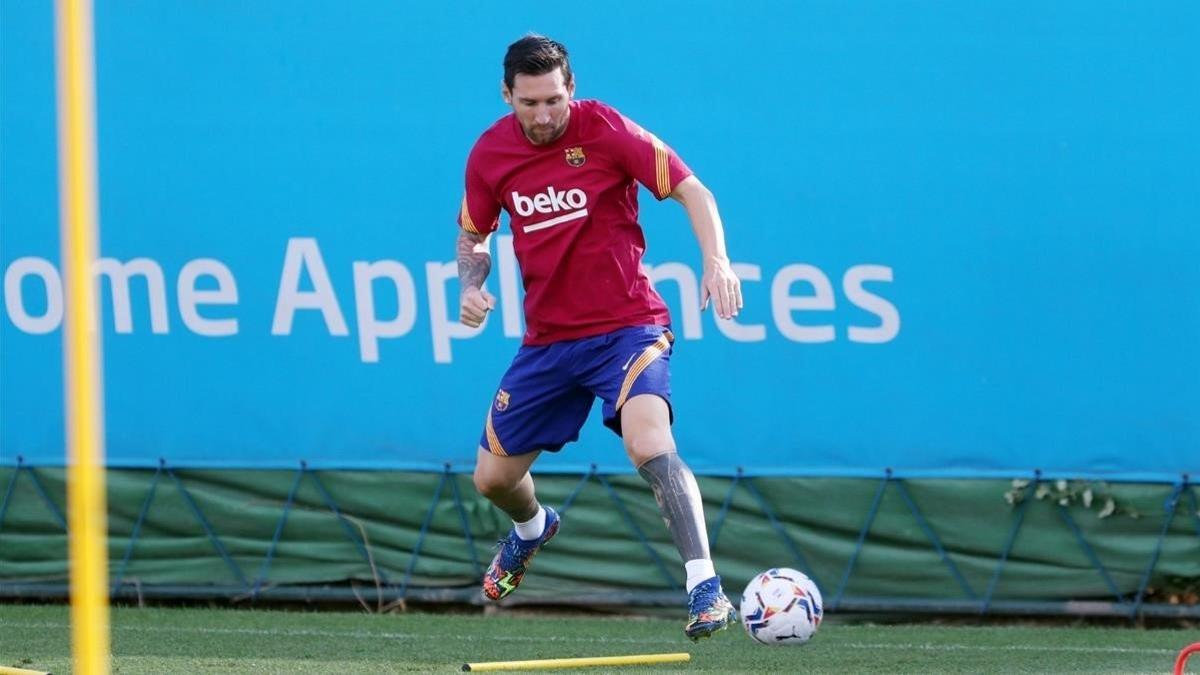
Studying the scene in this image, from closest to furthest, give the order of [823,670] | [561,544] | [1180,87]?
1. [823,670]
2. [1180,87]
3. [561,544]

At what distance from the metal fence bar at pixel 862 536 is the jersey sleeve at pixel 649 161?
8.84ft

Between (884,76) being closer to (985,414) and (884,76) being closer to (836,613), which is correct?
(985,414)

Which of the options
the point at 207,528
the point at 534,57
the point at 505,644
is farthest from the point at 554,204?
the point at 207,528

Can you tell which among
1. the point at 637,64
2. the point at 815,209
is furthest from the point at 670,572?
the point at 637,64

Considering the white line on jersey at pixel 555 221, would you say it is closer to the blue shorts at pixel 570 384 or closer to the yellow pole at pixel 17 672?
the blue shorts at pixel 570 384

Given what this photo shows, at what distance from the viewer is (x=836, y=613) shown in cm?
866

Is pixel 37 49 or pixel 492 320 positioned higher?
pixel 37 49

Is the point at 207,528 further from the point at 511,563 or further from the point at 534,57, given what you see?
the point at 534,57

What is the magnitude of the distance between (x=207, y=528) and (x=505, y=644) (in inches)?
77.9

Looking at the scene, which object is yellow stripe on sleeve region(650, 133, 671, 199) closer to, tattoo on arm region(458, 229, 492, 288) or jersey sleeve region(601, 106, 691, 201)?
jersey sleeve region(601, 106, 691, 201)

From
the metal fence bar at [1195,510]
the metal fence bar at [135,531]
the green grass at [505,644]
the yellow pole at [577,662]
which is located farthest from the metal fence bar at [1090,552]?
the metal fence bar at [135,531]

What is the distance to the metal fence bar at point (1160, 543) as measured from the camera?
8.21m

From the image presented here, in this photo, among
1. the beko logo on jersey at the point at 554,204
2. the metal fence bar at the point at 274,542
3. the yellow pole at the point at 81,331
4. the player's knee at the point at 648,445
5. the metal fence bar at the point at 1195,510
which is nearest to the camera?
the yellow pole at the point at 81,331

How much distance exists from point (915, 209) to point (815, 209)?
0.46 meters
